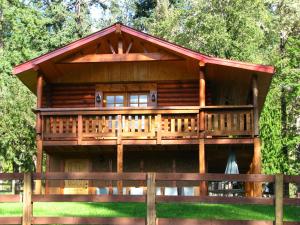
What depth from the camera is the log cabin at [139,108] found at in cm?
1816

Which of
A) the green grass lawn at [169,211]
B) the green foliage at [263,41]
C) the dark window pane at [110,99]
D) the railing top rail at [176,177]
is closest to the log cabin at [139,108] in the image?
the dark window pane at [110,99]

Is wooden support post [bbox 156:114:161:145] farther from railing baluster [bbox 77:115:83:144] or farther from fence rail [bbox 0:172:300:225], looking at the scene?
fence rail [bbox 0:172:300:225]

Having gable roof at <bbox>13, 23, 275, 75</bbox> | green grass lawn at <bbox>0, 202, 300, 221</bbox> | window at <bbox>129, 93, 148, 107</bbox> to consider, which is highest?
gable roof at <bbox>13, 23, 275, 75</bbox>

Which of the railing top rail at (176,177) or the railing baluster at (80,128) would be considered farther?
the railing baluster at (80,128)

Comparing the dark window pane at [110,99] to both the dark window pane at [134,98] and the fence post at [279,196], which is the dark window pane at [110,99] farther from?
the fence post at [279,196]

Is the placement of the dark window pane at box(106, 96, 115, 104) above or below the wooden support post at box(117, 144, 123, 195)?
above

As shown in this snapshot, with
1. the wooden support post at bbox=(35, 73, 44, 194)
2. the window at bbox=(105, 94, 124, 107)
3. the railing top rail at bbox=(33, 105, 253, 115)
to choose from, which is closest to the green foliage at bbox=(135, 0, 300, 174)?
the window at bbox=(105, 94, 124, 107)

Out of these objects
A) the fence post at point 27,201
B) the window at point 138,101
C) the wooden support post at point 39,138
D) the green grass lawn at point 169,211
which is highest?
the window at point 138,101

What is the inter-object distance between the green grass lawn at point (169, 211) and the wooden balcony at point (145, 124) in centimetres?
473

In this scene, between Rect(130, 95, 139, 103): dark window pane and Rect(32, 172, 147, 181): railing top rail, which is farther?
Rect(130, 95, 139, 103): dark window pane

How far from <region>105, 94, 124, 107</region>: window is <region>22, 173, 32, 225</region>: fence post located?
11356 millimetres

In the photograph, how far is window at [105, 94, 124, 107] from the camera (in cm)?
2100

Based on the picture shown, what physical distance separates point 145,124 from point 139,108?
0.57 metres

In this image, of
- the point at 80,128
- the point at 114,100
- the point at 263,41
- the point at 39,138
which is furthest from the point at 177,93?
the point at 263,41
